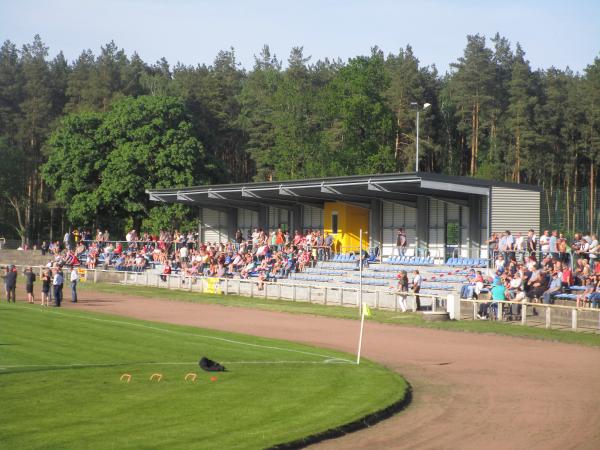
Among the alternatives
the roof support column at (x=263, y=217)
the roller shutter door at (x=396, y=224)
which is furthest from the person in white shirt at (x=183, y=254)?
the roller shutter door at (x=396, y=224)

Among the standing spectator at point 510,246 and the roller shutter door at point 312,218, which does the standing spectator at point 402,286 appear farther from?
the roller shutter door at point 312,218

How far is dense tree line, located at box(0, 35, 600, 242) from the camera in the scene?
64562 mm

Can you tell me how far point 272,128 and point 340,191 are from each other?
131 feet

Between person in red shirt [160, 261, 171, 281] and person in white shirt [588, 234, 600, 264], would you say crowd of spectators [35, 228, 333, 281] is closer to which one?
person in red shirt [160, 261, 171, 281]

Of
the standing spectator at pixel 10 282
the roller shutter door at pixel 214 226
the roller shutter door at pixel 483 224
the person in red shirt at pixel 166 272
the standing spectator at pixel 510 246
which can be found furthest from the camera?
the roller shutter door at pixel 214 226

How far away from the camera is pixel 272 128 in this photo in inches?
3211

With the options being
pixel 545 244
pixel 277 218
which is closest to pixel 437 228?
pixel 545 244

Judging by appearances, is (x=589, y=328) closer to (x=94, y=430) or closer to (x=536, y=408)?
(x=536, y=408)

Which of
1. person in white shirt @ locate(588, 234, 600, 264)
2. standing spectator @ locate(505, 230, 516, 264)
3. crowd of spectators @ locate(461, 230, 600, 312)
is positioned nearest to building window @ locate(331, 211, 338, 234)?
crowd of spectators @ locate(461, 230, 600, 312)

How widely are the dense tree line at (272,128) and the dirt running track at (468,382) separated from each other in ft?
114

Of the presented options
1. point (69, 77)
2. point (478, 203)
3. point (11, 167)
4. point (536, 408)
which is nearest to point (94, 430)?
point (536, 408)

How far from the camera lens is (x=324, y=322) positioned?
3025 centimetres

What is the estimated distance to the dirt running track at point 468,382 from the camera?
43.4 feet

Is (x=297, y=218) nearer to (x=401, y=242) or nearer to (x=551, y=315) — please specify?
(x=401, y=242)
